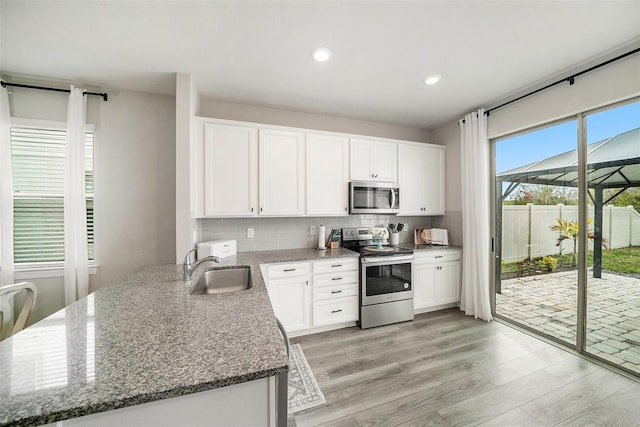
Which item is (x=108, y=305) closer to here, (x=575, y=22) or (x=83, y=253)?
(x=83, y=253)

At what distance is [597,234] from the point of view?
217 cm

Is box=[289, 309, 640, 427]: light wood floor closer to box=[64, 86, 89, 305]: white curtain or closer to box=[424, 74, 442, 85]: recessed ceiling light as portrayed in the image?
box=[64, 86, 89, 305]: white curtain

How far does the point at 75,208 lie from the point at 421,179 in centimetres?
411

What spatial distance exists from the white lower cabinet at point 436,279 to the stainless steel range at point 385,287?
18cm

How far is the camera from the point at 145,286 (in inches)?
61.7

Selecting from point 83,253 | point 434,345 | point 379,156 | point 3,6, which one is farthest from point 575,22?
point 83,253

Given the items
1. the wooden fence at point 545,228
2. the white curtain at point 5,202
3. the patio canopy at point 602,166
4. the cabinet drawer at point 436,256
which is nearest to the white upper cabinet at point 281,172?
the cabinet drawer at point 436,256

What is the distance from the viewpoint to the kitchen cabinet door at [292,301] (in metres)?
2.49

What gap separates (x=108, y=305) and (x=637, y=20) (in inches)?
150

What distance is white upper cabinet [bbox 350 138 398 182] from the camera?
3109mm

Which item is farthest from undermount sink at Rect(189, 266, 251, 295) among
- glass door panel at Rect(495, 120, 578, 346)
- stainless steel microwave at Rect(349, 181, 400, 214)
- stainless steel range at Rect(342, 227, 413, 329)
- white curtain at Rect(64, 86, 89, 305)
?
glass door panel at Rect(495, 120, 578, 346)

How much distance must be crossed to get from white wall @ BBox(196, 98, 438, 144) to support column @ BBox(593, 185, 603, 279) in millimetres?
2069

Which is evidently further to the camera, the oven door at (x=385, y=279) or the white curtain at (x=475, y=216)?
the white curtain at (x=475, y=216)

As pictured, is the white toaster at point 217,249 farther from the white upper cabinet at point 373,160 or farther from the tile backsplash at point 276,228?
the white upper cabinet at point 373,160
